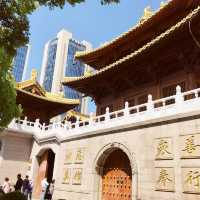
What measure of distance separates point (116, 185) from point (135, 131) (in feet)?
8.25

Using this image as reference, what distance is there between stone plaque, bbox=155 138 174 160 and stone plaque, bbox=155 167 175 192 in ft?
1.27

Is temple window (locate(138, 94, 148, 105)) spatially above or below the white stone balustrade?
above

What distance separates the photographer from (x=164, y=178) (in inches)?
385

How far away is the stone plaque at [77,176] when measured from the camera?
1341cm

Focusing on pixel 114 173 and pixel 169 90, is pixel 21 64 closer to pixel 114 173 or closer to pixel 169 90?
pixel 169 90

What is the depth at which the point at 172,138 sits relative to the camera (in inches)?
393

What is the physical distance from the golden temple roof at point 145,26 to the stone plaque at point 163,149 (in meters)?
7.28

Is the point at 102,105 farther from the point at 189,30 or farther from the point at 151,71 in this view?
the point at 189,30

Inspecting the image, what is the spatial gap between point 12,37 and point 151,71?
8.91 metres

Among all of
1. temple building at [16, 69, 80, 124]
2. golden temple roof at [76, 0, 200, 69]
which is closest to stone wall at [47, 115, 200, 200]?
golden temple roof at [76, 0, 200, 69]

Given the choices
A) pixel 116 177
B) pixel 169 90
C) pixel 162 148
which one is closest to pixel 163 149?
pixel 162 148

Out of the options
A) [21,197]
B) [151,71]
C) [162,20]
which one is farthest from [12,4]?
[162,20]

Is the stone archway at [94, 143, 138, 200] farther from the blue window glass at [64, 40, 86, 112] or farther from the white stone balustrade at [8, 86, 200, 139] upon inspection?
the blue window glass at [64, 40, 86, 112]

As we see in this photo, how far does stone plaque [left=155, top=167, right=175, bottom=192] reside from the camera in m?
9.52
